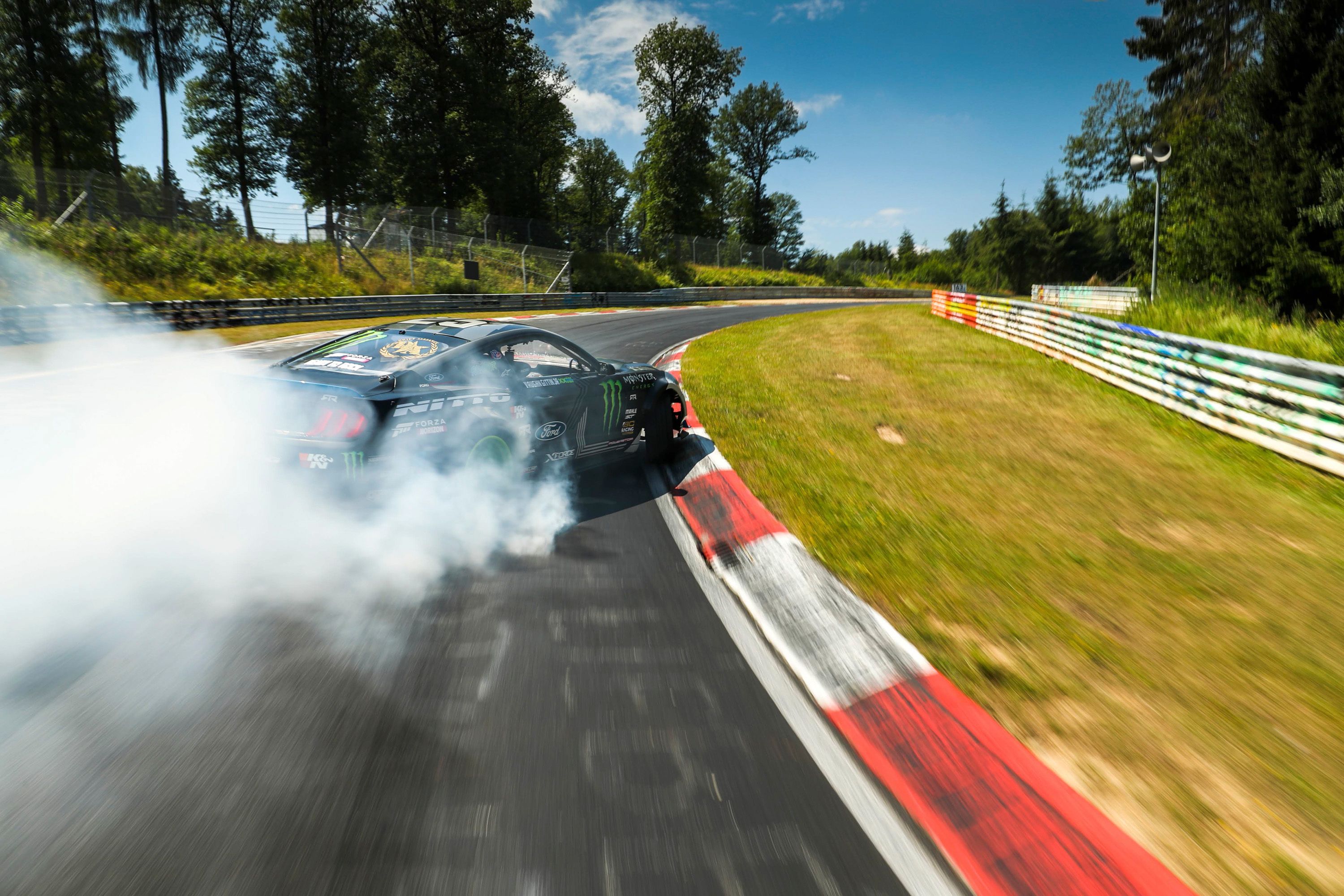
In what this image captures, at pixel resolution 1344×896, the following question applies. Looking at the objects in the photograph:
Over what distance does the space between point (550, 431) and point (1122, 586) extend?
12.3 ft

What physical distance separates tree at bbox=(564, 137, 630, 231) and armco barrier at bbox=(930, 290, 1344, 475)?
76861 mm

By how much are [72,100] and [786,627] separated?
1745 inches

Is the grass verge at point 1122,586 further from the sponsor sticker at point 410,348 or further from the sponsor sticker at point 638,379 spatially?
the sponsor sticker at point 410,348

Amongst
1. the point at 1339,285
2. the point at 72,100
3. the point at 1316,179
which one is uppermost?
the point at 72,100

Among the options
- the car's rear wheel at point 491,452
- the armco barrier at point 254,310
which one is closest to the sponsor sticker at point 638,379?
the car's rear wheel at point 491,452

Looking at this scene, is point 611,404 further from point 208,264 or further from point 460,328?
point 208,264

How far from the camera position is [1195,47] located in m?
43.1

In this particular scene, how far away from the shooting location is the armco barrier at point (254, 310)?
13.1m

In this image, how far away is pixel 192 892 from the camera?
1.90 meters

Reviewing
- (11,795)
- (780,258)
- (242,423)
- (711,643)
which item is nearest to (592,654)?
(711,643)

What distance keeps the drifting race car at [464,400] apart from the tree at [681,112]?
2162 inches

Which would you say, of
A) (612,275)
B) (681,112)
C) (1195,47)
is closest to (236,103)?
(612,275)

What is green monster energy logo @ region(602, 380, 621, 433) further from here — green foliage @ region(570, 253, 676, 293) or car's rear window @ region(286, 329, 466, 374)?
green foliage @ region(570, 253, 676, 293)

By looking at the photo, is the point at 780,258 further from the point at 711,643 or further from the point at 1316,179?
the point at 711,643
